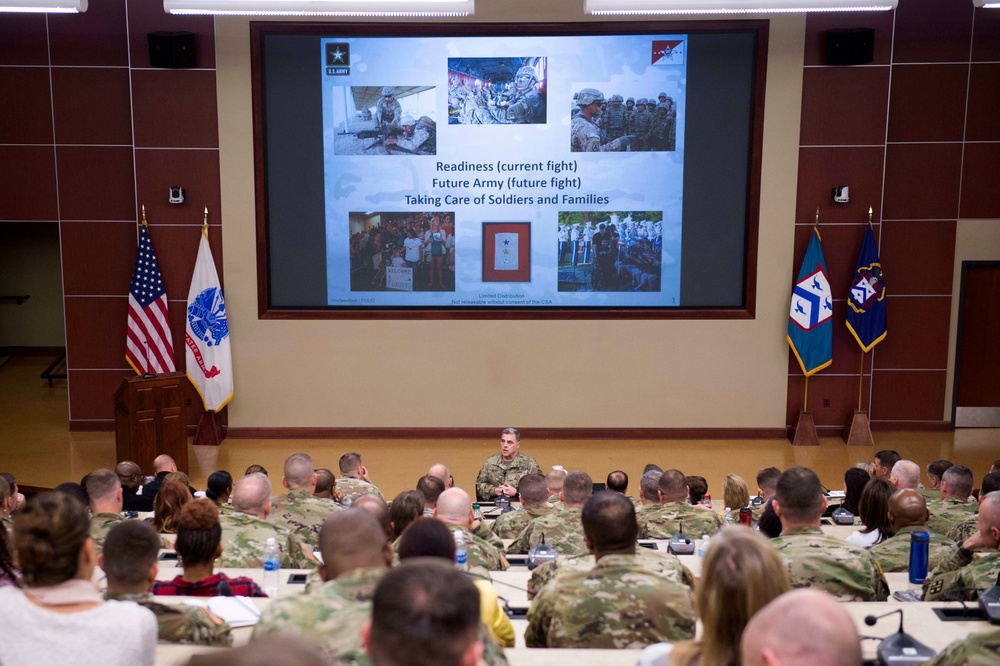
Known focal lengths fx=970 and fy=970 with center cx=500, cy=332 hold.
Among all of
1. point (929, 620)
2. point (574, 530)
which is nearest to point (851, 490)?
point (574, 530)

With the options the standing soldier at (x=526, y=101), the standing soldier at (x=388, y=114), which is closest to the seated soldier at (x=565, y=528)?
the standing soldier at (x=526, y=101)

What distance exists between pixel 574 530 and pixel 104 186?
6735 millimetres

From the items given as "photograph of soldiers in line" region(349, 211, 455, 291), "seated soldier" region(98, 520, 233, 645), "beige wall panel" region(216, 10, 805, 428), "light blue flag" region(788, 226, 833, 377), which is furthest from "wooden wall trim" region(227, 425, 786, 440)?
"seated soldier" region(98, 520, 233, 645)

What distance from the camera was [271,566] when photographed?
4.15 metres

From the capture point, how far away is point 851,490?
579cm

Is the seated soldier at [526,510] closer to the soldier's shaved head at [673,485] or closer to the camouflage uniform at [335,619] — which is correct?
the soldier's shaved head at [673,485]

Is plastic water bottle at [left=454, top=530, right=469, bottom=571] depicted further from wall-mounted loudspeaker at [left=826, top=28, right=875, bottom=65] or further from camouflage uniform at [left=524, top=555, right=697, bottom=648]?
wall-mounted loudspeaker at [left=826, top=28, right=875, bottom=65]

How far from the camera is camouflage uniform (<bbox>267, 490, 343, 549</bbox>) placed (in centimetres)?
499

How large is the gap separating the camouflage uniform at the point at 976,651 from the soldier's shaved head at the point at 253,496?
10.2 feet

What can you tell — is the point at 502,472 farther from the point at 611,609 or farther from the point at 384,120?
the point at 611,609

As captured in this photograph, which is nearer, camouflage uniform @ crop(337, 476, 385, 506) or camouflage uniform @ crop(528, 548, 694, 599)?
camouflage uniform @ crop(528, 548, 694, 599)

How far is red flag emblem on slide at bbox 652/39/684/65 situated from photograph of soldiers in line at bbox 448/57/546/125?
1.05m

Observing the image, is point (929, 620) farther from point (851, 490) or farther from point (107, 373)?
point (107, 373)

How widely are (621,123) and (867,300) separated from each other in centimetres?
288
